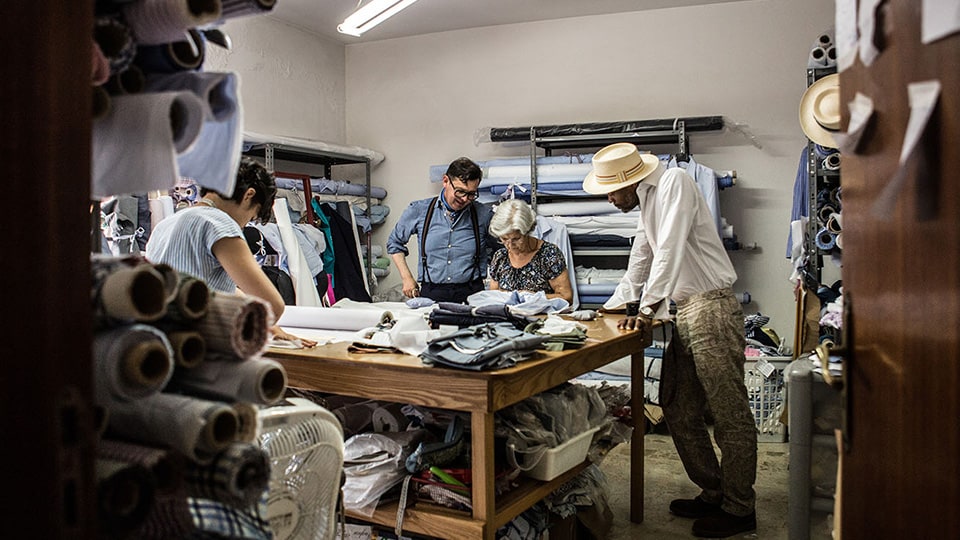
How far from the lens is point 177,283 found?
90 cm

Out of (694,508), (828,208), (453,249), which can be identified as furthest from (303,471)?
(453,249)

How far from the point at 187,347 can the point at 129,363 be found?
102 millimetres

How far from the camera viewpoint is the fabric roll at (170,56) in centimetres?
95

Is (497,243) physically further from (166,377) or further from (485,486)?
(166,377)

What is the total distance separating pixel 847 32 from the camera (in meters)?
1.26

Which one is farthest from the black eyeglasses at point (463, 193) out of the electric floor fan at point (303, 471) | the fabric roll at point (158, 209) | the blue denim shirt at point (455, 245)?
the electric floor fan at point (303, 471)

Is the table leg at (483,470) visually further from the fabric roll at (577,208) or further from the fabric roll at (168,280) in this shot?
the fabric roll at (577,208)

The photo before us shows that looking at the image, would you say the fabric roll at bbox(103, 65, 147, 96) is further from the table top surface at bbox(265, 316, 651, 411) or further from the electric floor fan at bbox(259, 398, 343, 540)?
the table top surface at bbox(265, 316, 651, 411)

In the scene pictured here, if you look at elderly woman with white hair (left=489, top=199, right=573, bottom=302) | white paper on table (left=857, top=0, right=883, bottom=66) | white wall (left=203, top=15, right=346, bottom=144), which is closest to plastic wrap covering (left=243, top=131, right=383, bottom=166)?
white wall (left=203, top=15, right=346, bottom=144)

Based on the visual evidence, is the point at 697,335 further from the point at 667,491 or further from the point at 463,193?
the point at 463,193

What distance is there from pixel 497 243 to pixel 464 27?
2375 millimetres

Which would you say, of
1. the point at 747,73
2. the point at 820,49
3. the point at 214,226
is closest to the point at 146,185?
the point at 214,226

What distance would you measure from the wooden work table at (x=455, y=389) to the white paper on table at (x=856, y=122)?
121cm

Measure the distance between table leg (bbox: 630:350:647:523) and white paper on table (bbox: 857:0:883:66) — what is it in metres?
2.58
